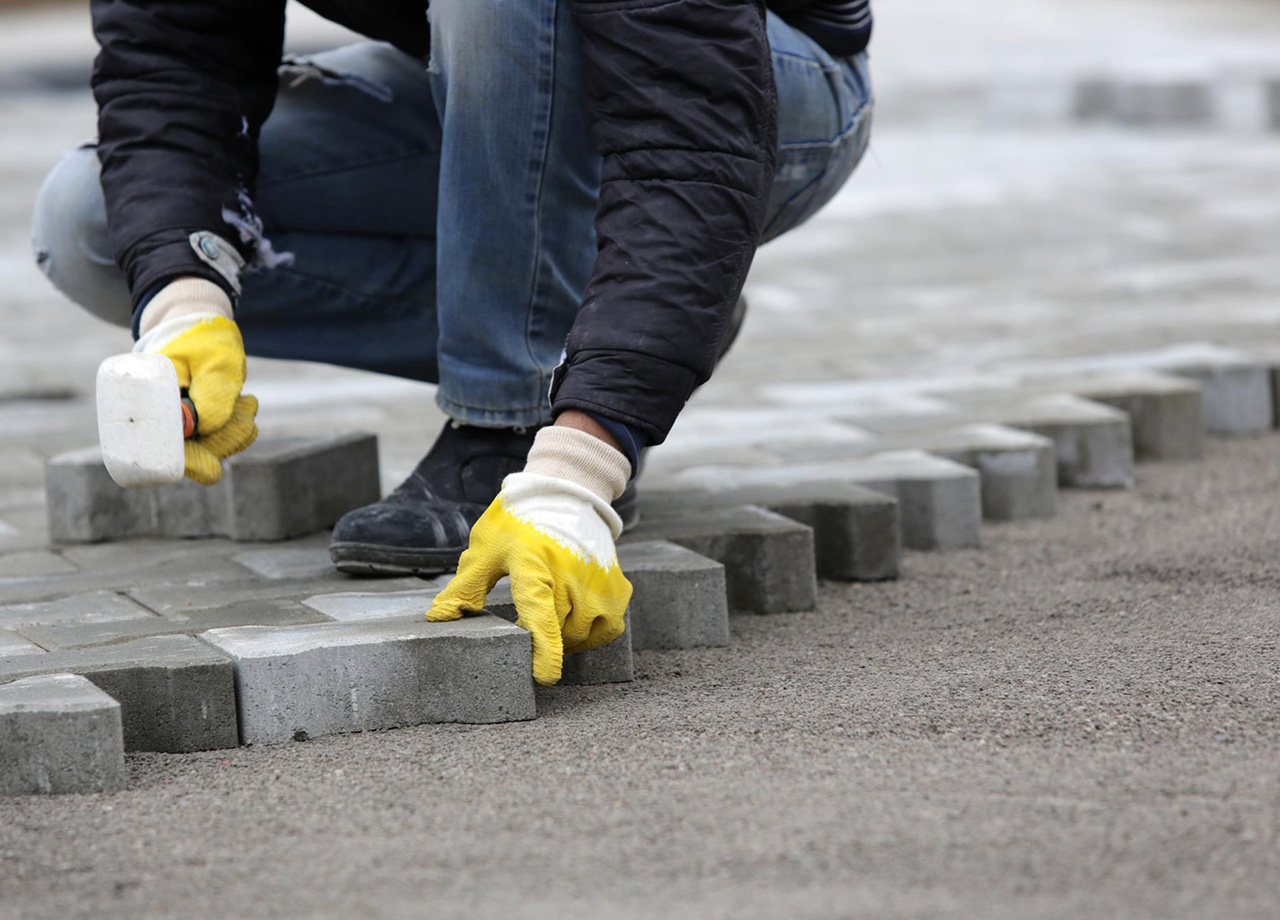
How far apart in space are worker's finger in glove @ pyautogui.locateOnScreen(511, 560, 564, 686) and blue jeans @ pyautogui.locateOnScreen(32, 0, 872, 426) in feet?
1.42

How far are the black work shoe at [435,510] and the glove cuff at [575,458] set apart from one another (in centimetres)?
38

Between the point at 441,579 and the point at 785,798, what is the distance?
742 mm

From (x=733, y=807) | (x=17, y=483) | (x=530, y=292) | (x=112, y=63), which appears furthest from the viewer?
(x=17, y=483)

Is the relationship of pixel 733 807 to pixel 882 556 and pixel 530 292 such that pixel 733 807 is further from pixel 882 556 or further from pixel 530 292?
pixel 882 556

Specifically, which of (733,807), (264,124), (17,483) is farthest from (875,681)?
(17,483)

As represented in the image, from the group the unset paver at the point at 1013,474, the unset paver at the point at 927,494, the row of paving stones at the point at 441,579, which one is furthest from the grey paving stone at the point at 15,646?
the unset paver at the point at 1013,474

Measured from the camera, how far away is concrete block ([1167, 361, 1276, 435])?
3539 millimetres

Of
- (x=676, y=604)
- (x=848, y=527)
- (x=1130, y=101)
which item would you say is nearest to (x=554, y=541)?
(x=676, y=604)

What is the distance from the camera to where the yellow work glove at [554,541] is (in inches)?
71.1

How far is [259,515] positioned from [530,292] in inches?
24.7

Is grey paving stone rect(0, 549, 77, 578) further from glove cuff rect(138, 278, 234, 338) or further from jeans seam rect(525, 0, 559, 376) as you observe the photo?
jeans seam rect(525, 0, 559, 376)

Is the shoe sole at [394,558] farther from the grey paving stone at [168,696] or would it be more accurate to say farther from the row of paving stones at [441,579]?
the grey paving stone at [168,696]

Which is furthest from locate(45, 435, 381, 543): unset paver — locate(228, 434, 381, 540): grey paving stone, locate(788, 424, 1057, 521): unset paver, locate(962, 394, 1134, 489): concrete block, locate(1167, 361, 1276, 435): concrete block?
locate(1167, 361, 1276, 435): concrete block

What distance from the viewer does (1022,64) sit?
12625 millimetres
